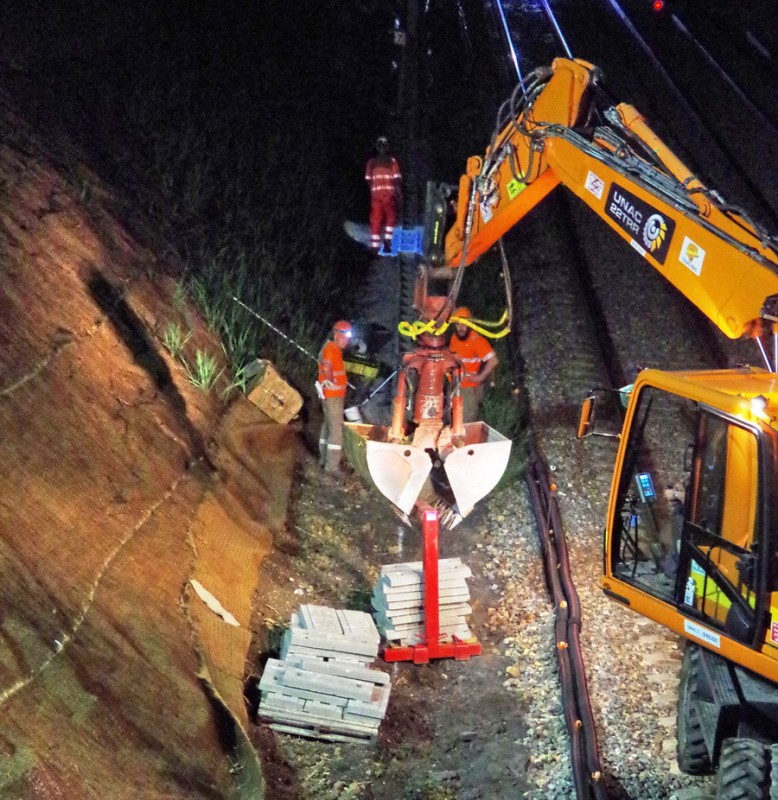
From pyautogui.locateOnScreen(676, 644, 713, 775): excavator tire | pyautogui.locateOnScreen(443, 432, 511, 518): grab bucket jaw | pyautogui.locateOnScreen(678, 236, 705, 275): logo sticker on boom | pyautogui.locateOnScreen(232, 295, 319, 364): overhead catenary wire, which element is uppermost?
pyautogui.locateOnScreen(678, 236, 705, 275): logo sticker on boom

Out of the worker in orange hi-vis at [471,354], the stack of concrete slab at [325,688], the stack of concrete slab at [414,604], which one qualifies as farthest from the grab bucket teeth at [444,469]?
the stack of concrete slab at [325,688]

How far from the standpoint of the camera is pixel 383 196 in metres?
14.0

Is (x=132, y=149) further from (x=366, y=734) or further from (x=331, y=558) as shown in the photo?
(x=366, y=734)

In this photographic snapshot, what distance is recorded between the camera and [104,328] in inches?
314

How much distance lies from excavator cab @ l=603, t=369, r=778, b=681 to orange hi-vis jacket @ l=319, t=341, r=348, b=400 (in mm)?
3713

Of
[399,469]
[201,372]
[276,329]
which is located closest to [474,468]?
[399,469]

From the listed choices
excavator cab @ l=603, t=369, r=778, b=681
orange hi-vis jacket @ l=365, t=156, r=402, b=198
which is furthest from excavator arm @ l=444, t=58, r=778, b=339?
orange hi-vis jacket @ l=365, t=156, r=402, b=198

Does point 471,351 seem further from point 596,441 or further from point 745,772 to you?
point 745,772

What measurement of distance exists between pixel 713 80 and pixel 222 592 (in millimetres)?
18670

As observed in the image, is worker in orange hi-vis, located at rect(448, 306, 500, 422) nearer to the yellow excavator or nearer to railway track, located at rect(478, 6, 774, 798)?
railway track, located at rect(478, 6, 774, 798)

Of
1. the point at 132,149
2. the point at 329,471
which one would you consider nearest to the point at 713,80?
the point at 132,149

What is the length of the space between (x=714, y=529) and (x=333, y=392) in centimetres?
454

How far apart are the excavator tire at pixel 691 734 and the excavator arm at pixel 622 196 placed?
246 centimetres

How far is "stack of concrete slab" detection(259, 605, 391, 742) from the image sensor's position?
6441 mm
